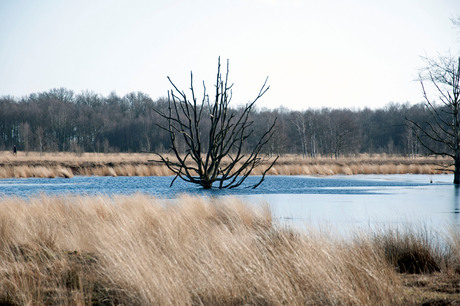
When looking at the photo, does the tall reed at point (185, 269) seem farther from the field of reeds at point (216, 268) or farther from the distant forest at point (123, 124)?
the distant forest at point (123, 124)

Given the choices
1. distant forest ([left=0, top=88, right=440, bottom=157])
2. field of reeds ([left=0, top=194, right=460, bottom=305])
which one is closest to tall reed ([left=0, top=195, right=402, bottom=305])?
field of reeds ([left=0, top=194, right=460, bottom=305])

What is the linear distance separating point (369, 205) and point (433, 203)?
1706 millimetres

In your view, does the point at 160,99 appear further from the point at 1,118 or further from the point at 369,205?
the point at 369,205

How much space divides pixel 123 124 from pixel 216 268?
80.9 m

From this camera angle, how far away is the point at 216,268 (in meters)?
3.90

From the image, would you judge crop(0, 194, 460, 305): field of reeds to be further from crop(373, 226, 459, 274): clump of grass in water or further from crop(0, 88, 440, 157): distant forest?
crop(0, 88, 440, 157): distant forest

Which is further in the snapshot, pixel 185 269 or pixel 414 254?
pixel 414 254

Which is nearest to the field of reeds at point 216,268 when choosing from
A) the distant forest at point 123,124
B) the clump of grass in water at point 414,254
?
the clump of grass in water at point 414,254

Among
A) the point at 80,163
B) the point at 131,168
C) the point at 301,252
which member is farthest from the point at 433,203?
the point at 80,163

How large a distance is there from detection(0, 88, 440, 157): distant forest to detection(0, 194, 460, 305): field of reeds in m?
54.3

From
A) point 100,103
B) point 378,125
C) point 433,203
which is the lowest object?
point 433,203

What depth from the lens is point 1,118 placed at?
7319 cm

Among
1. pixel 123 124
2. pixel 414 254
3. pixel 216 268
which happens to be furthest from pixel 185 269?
pixel 123 124

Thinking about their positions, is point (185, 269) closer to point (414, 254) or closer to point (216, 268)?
point (216, 268)
